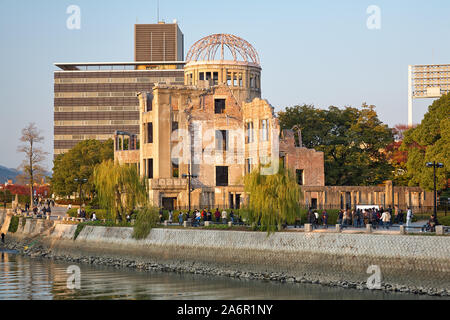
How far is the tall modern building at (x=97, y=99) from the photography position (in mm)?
145125

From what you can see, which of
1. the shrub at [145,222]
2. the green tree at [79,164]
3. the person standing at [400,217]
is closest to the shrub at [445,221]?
the person standing at [400,217]

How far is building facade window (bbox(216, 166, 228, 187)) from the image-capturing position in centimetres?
7419

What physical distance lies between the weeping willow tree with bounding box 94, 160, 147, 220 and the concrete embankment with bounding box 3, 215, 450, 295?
2.06 m

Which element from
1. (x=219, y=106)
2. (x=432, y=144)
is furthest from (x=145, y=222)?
(x=219, y=106)

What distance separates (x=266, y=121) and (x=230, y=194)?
840cm

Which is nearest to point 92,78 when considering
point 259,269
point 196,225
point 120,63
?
point 120,63

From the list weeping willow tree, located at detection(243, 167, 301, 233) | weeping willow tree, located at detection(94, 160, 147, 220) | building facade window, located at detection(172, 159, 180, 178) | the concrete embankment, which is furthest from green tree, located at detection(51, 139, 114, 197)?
weeping willow tree, located at detection(243, 167, 301, 233)

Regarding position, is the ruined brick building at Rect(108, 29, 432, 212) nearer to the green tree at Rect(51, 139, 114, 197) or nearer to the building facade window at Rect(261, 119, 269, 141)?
the building facade window at Rect(261, 119, 269, 141)

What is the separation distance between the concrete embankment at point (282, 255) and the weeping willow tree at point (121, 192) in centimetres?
206

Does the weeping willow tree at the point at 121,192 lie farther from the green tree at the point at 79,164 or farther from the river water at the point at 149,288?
the green tree at the point at 79,164

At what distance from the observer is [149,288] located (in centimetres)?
4150

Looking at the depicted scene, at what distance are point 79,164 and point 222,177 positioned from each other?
2819 centimetres

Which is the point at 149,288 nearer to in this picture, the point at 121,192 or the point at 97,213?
the point at 121,192
